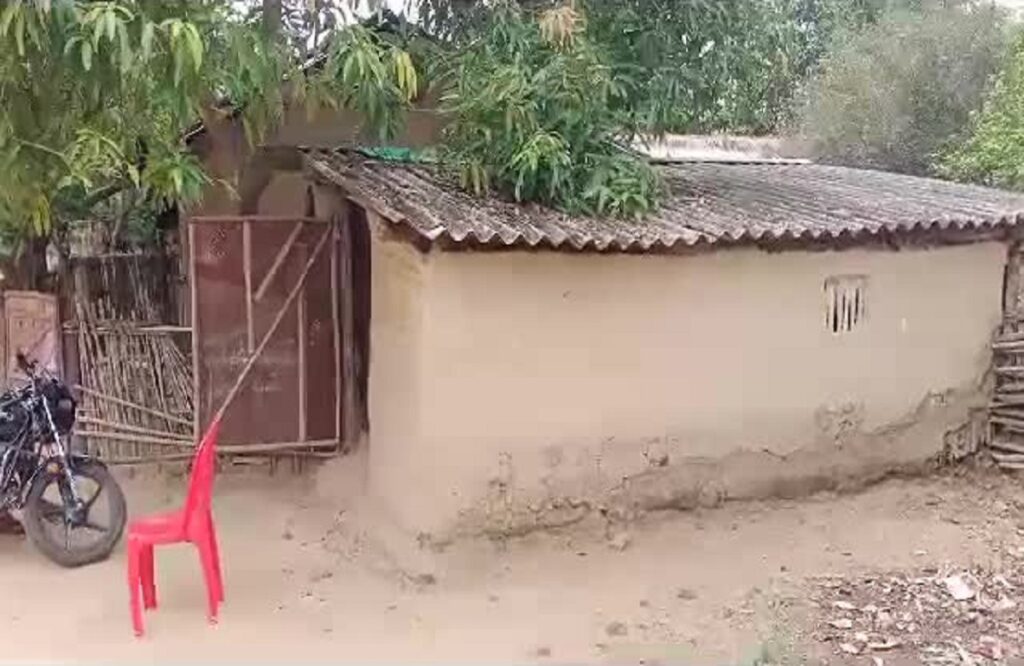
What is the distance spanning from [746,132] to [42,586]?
1320 cm

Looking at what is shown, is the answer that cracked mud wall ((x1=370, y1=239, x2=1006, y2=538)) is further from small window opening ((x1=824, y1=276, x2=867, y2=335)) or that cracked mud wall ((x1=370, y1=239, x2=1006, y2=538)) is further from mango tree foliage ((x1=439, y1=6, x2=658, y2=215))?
mango tree foliage ((x1=439, y1=6, x2=658, y2=215))

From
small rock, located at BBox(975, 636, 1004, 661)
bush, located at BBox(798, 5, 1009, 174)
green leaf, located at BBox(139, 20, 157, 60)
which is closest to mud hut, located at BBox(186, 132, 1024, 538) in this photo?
green leaf, located at BBox(139, 20, 157, 60)

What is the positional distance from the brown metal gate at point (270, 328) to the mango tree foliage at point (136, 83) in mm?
840

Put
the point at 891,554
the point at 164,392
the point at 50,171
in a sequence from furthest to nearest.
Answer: the point at 164,392, the point at 891,554, the point at 50,171

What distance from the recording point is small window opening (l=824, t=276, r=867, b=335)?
7.79 metres

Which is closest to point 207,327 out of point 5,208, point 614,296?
point 5,208

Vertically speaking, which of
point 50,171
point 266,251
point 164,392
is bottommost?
point 164,392

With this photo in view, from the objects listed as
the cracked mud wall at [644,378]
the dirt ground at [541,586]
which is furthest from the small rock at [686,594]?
the cracked mud wall at [644,378]

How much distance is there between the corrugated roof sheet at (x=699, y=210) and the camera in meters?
6.54

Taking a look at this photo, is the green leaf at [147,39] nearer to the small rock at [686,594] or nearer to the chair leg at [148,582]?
the chair leg at [148,582]

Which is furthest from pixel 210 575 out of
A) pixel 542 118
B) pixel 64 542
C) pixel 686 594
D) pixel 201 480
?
pixel 542 118

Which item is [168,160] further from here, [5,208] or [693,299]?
[693,299]

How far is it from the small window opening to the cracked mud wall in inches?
2.4

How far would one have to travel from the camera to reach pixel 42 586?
6520mm
